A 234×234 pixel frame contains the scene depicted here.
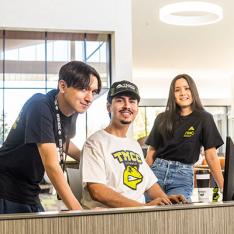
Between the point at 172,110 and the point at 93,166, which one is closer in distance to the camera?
the point at 93,166

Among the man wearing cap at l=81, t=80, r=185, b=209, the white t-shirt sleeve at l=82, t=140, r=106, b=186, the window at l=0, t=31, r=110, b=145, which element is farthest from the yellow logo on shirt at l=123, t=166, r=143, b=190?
the window at l=0, t=31, r=110, b=145

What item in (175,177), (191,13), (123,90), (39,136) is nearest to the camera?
(39,136)

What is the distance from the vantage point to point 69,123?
1718 mm

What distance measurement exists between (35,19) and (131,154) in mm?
1590

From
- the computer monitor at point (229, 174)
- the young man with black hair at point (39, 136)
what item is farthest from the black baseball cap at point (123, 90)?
the computer monitor at point (229, 174)

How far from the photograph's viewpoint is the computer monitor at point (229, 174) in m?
1.12

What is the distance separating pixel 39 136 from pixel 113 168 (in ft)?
1.64

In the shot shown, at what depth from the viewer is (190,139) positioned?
8.07 ft

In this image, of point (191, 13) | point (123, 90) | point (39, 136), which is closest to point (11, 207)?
point (39, 136)

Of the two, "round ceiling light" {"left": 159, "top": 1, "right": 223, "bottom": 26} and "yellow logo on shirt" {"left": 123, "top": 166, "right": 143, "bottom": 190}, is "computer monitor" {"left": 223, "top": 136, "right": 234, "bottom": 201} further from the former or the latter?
"round ceiling light" {"left": 159, "top": 1, "right": 223, "bottom": 26}

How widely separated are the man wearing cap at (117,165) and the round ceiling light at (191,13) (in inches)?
146

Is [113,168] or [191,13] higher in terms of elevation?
[191,13]

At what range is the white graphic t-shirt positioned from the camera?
1824 millimetres

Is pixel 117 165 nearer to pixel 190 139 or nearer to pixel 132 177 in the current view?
pixel 132 177
